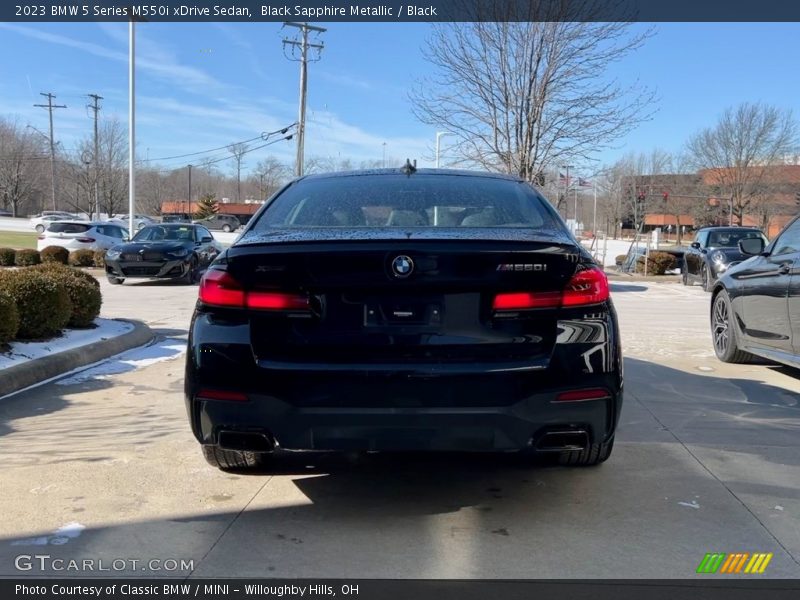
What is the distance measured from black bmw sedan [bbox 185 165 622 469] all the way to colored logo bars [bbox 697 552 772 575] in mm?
685

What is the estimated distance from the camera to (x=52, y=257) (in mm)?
20500

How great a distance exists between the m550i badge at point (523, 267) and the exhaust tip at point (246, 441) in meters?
1.22

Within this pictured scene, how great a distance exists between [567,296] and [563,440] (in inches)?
24.5

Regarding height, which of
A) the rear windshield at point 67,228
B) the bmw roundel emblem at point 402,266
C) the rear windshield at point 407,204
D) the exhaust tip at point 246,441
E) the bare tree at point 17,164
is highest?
the bare tree at point 17,164


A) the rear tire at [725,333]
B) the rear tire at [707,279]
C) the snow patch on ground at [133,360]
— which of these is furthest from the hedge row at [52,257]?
the rear tire at [725,333]

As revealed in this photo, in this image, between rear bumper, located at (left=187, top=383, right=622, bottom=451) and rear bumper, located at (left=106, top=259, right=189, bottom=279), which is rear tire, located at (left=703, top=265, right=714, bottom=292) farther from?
rear bumper, located at (left=187, top=383, right=622, bottom=451)

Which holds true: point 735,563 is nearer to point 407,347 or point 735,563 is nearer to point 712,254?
point 407,347

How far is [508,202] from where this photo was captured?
389cm

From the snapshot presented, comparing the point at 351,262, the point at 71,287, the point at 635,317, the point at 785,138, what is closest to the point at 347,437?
the point at 351,262

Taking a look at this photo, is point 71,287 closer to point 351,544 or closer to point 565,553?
point 351,544

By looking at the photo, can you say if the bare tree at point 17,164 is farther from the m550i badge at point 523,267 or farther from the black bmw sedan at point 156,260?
the m550i badge at point 523,267

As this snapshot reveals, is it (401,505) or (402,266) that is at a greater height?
(402,266)

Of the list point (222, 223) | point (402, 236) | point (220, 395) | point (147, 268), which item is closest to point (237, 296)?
point (220, 395)

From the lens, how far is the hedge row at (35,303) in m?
6.07
